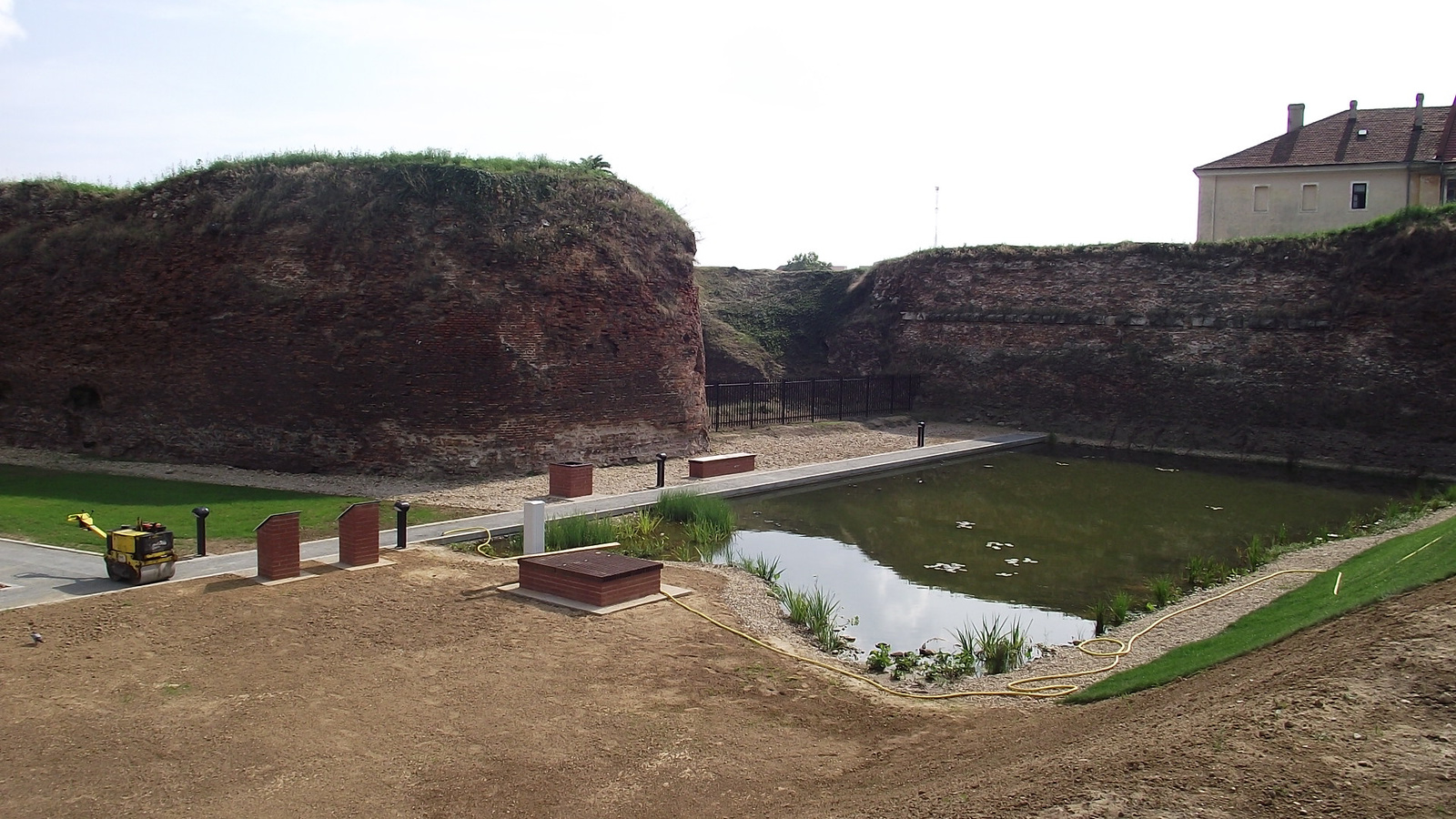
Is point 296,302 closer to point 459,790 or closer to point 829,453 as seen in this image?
point 829,453

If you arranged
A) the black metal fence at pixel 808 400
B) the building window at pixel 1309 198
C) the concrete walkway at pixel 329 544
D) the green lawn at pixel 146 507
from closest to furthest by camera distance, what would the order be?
1. the concrete walkway at pixel 329 544
2. the green lawn at pixel 146 507
3. the black metal fence at pixel 808 400
4. the building window at pixel 1309 198

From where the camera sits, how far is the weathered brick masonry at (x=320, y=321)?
14414 mm

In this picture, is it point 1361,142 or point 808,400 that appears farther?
point 1361,142

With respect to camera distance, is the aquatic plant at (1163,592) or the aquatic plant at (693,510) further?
the aquatic plant at (693,510)

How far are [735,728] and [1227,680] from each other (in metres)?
2.72

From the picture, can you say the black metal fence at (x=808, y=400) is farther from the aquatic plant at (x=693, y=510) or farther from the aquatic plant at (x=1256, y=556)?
the aquatic plant at (x=1256, y=556)

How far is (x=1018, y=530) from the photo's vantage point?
12992 mm

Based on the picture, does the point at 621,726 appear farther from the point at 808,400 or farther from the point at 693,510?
the point at 808,400

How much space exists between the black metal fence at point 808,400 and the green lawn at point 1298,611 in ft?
47.4

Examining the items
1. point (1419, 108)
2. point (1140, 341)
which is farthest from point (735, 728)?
point (1419, 108)

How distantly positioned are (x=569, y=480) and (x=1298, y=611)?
8.97 meters

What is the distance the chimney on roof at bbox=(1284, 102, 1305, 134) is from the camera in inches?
1296

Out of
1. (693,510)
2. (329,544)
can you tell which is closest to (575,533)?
(693,510)

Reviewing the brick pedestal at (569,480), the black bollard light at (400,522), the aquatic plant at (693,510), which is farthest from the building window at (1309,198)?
the black bollard light at (400,522)
